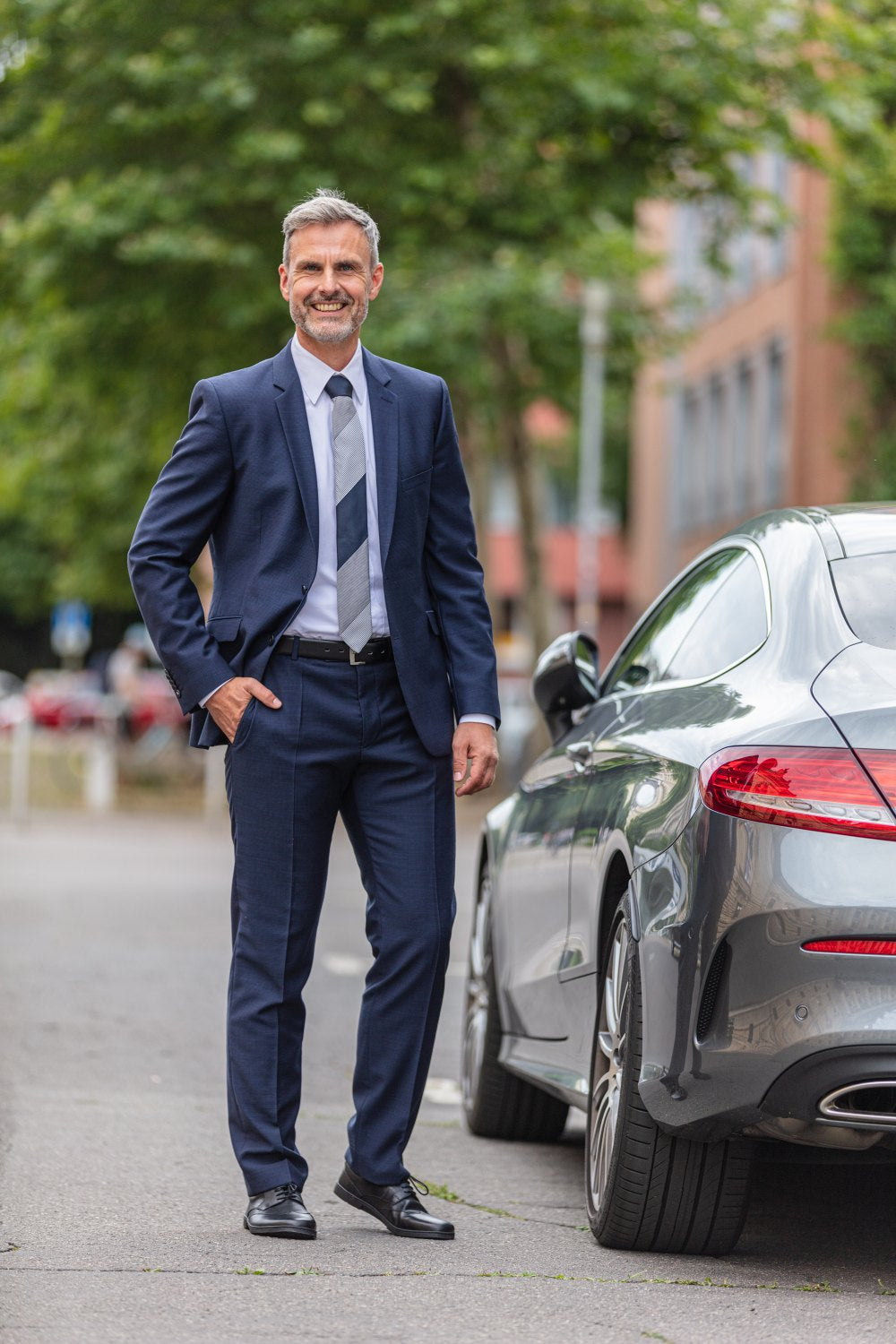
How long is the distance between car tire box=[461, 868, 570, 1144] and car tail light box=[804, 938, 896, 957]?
7.57 feet

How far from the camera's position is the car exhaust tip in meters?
4.29

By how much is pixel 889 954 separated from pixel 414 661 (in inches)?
49.3

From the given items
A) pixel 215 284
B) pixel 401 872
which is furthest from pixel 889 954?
pixel 215 284

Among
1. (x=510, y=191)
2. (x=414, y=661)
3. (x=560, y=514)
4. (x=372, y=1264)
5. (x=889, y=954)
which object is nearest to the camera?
(x=889, y=954)

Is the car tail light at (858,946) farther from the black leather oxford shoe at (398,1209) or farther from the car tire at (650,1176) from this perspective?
the black leather oxford shoe at (398,1209)

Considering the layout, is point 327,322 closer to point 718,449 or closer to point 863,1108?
point 863,1108

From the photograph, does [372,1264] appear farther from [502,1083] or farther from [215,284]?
[215,284]

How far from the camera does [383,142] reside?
2214cm

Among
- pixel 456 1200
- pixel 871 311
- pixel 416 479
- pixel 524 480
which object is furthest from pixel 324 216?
pixel 871 311

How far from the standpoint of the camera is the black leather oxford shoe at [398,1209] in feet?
16.4

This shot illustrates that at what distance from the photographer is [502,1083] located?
6.57 m

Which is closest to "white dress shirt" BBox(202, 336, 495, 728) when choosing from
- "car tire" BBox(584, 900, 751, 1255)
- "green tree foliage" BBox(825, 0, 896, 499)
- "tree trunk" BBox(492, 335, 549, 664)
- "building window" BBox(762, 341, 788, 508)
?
"car tire" BBox(584, 900, 751, 1255)

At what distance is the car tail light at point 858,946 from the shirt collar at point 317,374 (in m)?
1.56

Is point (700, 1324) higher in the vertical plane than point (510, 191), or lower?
lower
